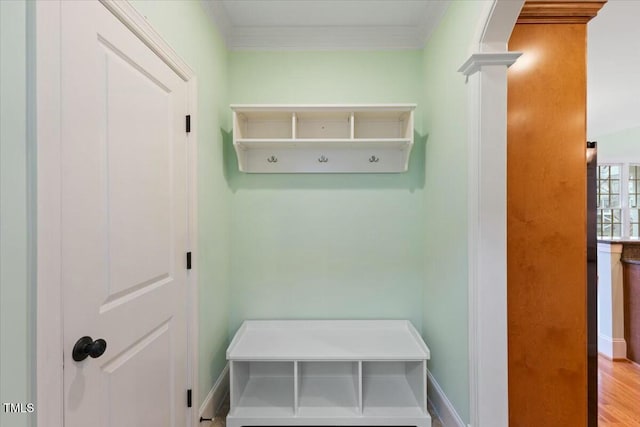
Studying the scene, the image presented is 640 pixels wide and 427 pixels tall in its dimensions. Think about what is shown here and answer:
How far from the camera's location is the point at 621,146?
178 inches

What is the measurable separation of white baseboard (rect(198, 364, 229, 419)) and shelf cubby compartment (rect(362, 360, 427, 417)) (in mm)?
952

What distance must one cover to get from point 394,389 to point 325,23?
264 cm

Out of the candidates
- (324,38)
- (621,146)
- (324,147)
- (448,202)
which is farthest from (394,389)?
(621,146)

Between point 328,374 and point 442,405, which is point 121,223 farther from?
point 442,405

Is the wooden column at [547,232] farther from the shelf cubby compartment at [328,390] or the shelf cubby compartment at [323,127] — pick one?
the shelf cubby compartment at [323,127]

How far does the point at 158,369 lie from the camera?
1264mm

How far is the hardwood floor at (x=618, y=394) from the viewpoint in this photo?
1.96 metres

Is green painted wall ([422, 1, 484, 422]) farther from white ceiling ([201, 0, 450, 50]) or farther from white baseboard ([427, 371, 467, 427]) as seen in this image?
white ceiling ([201, 0, 450, 50])

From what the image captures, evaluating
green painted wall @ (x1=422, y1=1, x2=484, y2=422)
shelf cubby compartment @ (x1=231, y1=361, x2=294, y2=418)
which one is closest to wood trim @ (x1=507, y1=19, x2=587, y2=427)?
green painted wall @ (x1=422, y1=1, x2=484, y2=422)

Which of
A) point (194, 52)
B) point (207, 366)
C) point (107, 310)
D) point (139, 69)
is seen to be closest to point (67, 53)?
point (139, 69)

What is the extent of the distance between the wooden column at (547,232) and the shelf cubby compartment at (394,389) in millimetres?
488

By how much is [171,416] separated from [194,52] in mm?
1903

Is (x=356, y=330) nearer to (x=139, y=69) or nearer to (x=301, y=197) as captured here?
(x=301, y=197)

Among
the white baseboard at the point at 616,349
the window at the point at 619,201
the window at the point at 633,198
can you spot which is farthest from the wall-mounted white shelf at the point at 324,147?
the window at the point at 633,198
